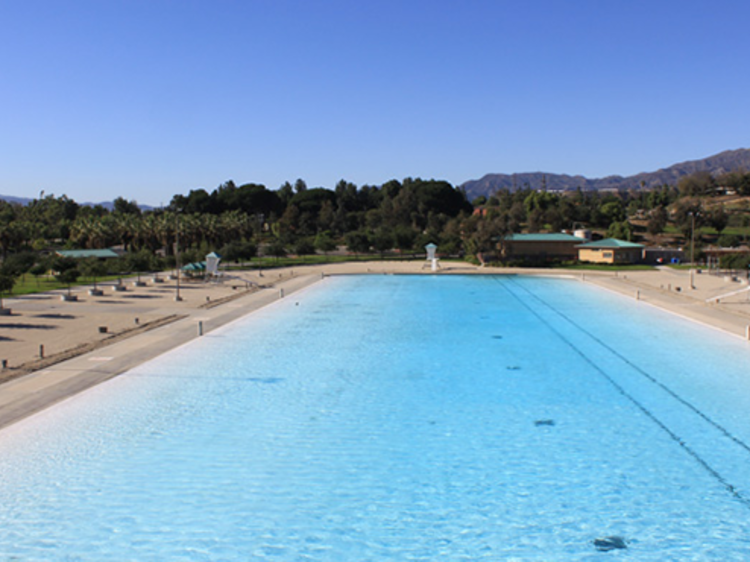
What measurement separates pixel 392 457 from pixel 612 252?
56573 mm

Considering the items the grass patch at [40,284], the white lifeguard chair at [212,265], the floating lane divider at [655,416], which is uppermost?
the white lifeguard chair at [212,265]

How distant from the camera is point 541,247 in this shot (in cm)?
6812

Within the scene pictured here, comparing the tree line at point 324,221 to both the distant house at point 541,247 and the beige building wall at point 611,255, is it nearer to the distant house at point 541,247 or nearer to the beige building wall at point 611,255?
the distant house at point 541,247

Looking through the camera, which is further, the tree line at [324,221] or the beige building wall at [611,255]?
the tree line at [324,221]

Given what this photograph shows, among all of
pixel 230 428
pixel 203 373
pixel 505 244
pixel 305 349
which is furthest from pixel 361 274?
pixel 230 428

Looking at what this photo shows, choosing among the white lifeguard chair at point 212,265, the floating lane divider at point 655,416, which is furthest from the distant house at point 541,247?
the floating lane divider at point 655,416

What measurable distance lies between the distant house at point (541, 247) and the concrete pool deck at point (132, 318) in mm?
13111

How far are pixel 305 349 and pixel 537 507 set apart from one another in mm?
13086

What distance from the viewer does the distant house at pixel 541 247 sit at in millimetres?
66500

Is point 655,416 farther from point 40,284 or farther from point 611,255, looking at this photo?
point 611,255

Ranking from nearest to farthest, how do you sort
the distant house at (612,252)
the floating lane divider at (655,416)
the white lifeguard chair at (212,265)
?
1. the floating lane divider at (655,416)
2. the white lifeguard chair at (212,265)
3. the distant house at (612,252)

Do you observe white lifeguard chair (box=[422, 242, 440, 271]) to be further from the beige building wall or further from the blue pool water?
the blue pool water

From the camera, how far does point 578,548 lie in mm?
9414

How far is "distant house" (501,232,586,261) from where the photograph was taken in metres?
66.5
